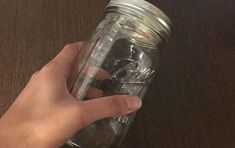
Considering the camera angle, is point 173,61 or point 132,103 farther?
point 173,61

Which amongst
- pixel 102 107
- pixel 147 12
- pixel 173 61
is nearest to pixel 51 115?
pixel 102 107

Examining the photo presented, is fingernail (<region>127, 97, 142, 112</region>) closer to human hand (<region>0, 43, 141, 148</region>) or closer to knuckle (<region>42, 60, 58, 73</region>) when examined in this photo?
human hand (<region>0, 43, 141, 148</region>)

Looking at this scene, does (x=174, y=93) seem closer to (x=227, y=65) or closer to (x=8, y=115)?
(x=227, y=65)

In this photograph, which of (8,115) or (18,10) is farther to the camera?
(18,10)

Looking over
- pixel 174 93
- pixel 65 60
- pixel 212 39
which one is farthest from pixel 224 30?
pixel 65 60

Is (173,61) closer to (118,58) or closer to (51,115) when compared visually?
(118,58)

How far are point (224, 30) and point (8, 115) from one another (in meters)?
0.42

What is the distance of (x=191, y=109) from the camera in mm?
558

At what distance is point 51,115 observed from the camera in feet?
1.29

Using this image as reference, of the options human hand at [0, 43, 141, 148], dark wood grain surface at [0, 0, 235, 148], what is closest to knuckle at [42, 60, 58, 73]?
human hand at [0, 43, 141, 148]

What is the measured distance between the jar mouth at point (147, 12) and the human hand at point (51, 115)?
9 centimetres

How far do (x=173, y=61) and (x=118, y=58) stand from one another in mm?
164

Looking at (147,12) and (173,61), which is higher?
(147,12)

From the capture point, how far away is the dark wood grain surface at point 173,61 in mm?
536
